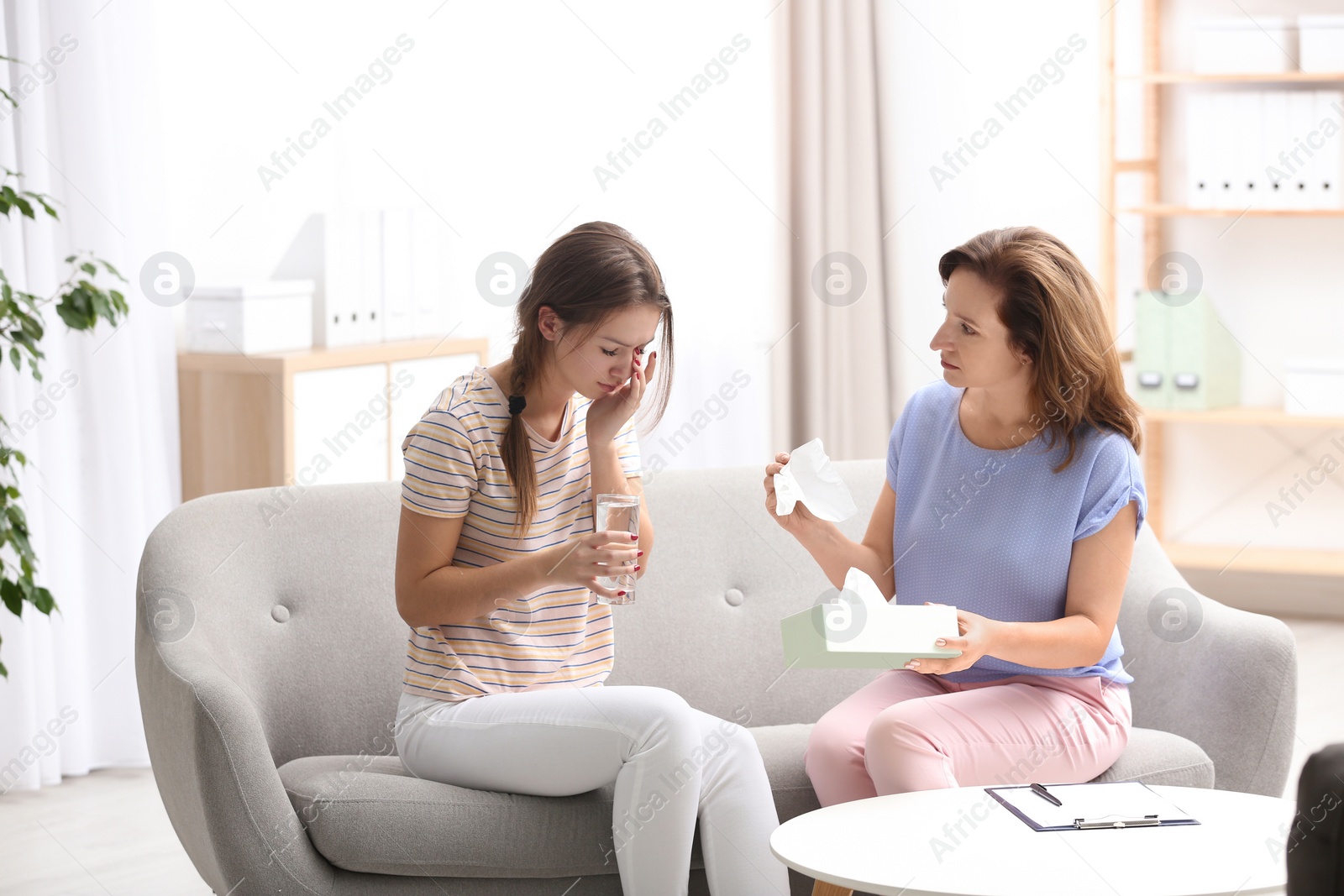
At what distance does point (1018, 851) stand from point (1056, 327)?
0.72 m

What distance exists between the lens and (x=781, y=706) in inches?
93.5

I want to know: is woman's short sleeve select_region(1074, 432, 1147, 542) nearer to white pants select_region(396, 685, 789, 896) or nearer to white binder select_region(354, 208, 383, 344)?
white pants select_region(396, 685, 789, 896)

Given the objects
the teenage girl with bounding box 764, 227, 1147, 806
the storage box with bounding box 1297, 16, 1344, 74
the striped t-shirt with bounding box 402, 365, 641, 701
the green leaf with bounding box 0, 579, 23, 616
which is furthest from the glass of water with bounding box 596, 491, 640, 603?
the storage box with bounding box 1297, 16, 1344, 74

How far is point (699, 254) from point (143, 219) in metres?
1.61

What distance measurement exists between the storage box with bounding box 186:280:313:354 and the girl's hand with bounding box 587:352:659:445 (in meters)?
1.57

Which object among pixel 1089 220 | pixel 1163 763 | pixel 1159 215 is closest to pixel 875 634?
pixel 1163 763

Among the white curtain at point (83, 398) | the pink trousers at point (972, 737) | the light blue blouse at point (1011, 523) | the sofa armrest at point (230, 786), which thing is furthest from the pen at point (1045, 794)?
the white curtain at point (83, 398)

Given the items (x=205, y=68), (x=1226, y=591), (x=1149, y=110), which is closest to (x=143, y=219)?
(x=205, y=68)

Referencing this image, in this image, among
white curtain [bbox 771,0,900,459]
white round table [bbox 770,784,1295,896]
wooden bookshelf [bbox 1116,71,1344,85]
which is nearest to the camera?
white round table [bbox 770,784,1295,896]

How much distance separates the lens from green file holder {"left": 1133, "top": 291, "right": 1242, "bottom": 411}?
4.34 m

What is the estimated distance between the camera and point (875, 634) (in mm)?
1772

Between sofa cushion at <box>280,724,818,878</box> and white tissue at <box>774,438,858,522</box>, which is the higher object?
white tissue at <box>774,438,858,522</box>

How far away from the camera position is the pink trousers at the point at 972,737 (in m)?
1.86

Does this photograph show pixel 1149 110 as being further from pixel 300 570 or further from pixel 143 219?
pixel 300 570
